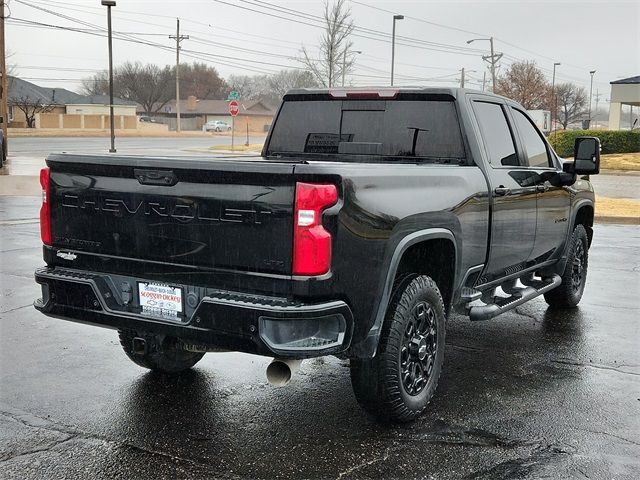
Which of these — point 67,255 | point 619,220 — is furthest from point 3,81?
point 67,255

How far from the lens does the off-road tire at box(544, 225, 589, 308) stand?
7.16 m

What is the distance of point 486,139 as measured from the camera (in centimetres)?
552

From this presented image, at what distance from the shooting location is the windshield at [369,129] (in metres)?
5.41

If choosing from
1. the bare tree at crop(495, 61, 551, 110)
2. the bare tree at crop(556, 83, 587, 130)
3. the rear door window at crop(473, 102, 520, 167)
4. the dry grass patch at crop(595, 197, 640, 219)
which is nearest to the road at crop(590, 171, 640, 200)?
the dry grass patch at crop(595, 197, 640, 219)

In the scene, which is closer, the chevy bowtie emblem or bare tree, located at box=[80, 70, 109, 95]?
the chevy bowtie emblem

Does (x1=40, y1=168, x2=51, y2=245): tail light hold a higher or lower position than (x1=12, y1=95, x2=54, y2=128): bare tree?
lower

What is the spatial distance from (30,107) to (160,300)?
8371cm

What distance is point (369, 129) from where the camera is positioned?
5.66 m

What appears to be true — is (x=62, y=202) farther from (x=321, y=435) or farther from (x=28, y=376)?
(x=321, y=435)

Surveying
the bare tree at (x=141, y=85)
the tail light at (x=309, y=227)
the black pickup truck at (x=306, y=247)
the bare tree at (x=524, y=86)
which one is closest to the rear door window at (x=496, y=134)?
the black pickup truck at (x=306, y=247)

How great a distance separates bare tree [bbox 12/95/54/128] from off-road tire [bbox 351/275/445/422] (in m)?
76.5

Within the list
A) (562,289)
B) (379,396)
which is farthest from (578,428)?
(562,289)

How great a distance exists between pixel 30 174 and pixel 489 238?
821 inches

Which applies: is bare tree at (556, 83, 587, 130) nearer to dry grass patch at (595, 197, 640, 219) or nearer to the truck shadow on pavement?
dry grass patch at (595, 197, 640, 219)
